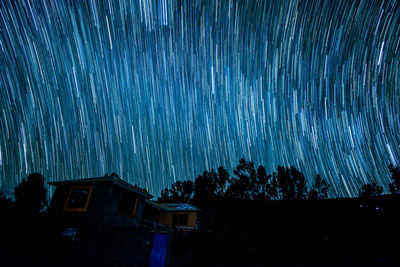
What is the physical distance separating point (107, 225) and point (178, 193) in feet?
123

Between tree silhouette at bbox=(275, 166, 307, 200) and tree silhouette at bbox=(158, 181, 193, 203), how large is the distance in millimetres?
20380

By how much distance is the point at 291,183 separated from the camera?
37656 millimetres

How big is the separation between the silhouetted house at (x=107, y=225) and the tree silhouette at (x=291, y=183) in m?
29.2

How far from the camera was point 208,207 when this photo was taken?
32.0m

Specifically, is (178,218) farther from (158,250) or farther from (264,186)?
(264,186)

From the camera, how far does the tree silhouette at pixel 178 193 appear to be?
4762 centimetres

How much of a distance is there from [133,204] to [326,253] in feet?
46.5

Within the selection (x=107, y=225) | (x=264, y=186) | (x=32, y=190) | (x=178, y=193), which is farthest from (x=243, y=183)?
(x=32, y=190)

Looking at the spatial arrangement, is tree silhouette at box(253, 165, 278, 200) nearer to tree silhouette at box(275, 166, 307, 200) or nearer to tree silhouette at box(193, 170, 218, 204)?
tree silhouette at box(275, 166, 307, 200)

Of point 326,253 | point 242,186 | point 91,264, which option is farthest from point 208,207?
point 91,264

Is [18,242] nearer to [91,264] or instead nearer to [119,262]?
[91,264]

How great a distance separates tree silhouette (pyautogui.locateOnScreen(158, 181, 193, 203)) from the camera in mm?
47625

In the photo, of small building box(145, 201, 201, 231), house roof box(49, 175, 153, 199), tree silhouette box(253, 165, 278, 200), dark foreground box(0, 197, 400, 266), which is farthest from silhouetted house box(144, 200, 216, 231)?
tree silhouette box(253, 165, 278, 200)

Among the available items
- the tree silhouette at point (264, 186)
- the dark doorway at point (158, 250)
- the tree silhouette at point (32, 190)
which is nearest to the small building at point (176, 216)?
the dark doorway at point (158, 250)
